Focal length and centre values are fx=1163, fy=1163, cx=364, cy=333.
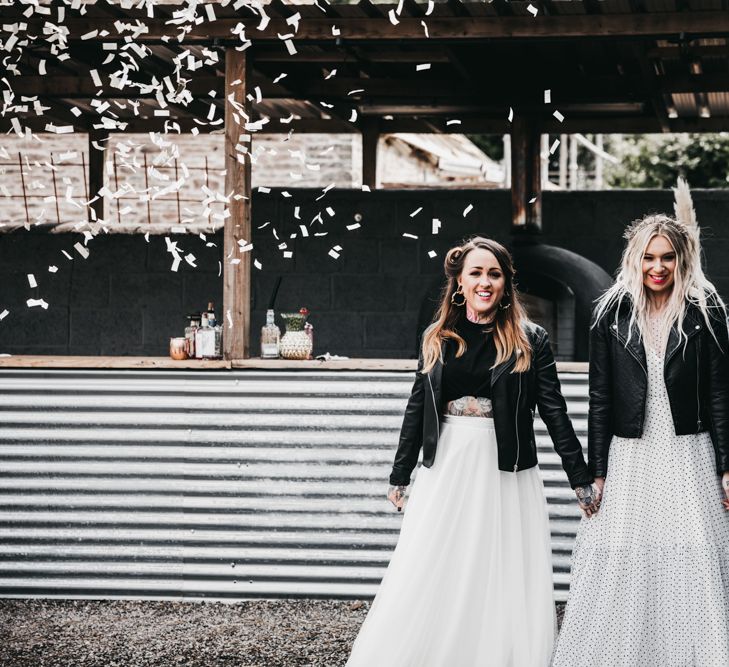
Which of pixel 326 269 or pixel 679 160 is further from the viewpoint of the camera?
pixel 679 160

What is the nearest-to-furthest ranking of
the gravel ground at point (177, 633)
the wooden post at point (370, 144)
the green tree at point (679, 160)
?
the gravel ground at point (177, 633) → the wooden post at point (370, 144) → the green tree at point (679, 160)

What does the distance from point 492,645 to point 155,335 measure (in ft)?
17.7

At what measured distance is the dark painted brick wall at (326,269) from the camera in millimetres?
9078

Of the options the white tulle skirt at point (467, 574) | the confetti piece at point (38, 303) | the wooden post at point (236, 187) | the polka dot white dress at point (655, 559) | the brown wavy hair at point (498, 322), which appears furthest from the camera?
the confetti piece at point (38, 303)

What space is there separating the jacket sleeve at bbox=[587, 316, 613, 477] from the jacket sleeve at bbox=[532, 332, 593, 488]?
0.06m

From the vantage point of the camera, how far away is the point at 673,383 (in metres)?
4.22

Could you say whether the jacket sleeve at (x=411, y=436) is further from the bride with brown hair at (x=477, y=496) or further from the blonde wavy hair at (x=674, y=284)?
the blonde wavy hair at (x=674, y=284)

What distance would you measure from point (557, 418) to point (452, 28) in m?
2.40

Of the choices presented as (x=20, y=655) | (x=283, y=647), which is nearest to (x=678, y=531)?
(x=283, y=647)

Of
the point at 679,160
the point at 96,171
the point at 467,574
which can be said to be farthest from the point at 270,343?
the point at 679,160

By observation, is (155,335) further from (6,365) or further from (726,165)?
(726,165)

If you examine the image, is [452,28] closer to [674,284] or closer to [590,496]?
[674,284]

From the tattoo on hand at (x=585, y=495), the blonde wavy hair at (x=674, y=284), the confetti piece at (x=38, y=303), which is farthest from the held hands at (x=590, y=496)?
the confetti piece at (x=38, y=303)

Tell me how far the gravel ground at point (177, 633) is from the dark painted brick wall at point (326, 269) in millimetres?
3277
